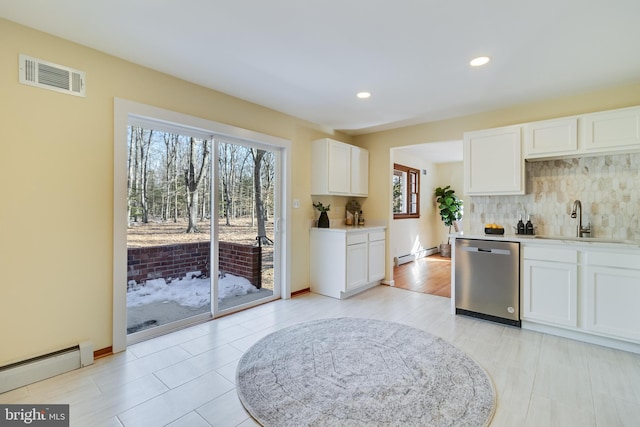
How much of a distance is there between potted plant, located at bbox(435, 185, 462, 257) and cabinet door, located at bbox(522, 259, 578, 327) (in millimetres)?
4478

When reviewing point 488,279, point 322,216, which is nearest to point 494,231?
point 488,279

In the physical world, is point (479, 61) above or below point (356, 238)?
above

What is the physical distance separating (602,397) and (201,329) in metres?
3.26

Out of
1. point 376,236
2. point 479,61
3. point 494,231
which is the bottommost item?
point 376,236

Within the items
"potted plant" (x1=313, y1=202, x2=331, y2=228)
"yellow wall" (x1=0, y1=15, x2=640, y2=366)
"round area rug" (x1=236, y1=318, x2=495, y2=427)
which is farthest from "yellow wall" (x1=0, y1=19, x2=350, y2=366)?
"potted plant" (x1=313, y1=202, x2=331, y2=228)

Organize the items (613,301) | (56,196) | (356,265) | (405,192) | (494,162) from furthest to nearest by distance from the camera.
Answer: (405,192), (356,265), (494,162), (613,301), (56,196)

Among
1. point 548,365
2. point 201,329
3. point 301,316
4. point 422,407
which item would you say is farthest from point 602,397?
point 201,329

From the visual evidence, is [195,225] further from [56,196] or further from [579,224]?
[579,224]

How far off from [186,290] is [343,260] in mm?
1966

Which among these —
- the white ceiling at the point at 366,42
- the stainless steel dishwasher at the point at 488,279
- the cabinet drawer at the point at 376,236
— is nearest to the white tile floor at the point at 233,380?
the stainless steel dishwasher at the point at 488,279

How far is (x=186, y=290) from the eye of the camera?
3.17 m

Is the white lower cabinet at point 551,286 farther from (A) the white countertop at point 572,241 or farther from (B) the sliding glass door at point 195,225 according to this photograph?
(B) the sliding glass door at point 195,225

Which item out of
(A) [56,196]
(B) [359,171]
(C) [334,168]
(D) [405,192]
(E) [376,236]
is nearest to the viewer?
(A) [56,196]

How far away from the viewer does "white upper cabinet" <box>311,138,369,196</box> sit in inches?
166
